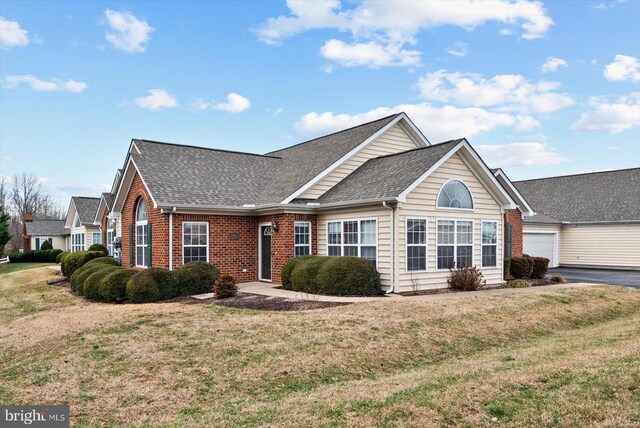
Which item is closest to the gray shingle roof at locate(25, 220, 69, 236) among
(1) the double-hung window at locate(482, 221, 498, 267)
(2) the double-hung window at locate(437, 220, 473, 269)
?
(2) the double-hung window at locate(437, 220, 473, 269)

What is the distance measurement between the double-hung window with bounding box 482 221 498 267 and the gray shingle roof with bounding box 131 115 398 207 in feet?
19.3

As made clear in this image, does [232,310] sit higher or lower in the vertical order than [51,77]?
lower

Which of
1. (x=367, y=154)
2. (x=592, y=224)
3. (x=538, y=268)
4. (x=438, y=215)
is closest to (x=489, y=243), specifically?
(x=438, y=215)

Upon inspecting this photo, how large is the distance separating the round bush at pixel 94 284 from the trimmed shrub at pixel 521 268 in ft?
50.0

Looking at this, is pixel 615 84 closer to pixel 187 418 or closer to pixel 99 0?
pixel 99 0

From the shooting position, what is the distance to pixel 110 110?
24422 mm

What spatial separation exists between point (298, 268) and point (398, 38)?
9.64 meters

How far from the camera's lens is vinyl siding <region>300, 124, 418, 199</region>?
1833 cm

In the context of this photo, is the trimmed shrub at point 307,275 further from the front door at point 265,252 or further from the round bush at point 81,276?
the round bush at point 81,276

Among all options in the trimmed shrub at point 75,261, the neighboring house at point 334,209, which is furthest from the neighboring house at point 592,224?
the trimmed shrub at point 75,261

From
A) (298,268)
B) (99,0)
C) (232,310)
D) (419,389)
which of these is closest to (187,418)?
(419,389)

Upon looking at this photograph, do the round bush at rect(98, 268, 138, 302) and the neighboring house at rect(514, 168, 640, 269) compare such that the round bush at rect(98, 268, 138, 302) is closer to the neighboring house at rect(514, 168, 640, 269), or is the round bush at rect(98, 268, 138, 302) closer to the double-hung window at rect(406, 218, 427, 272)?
the double-hung window at rect(406, 218, 427, 272)

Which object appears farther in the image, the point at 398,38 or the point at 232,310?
the point at 398,38

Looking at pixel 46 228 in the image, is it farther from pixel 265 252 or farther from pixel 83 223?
pixel 265 252
